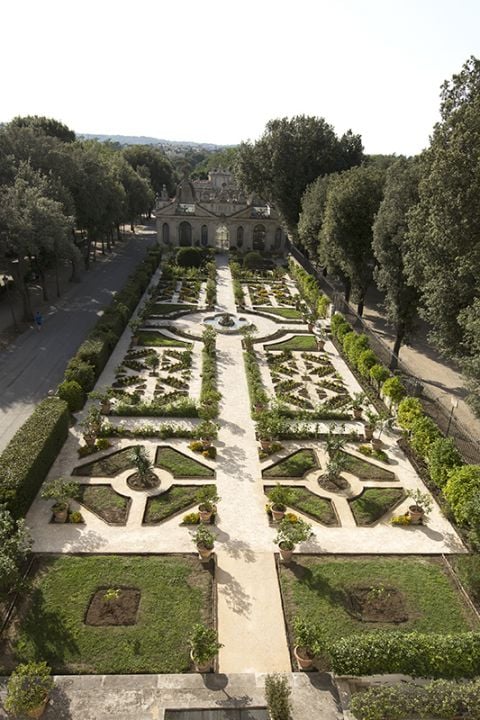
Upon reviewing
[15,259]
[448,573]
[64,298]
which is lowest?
[448,573]

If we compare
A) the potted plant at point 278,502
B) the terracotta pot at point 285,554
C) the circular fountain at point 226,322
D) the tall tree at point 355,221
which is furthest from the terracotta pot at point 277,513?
the tall tree at point 355,221

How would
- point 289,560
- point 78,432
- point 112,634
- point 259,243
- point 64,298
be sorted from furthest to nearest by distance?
point 259,243 → point 64,298 → point 78,432 → point 289,560 → point 112,634

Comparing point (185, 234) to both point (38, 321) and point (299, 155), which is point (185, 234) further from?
point (38, 321)

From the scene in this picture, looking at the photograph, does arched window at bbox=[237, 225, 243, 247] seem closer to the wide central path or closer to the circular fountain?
the circular fountain

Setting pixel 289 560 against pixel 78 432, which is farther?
pixel 78 432

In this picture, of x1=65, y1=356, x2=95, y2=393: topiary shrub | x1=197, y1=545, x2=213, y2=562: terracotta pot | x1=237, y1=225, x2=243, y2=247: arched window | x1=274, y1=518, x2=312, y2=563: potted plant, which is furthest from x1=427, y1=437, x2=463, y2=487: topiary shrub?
x1=237, y1=225, x2=243, y2=247: arched window

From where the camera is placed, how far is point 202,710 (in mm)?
12430

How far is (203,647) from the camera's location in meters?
13.1

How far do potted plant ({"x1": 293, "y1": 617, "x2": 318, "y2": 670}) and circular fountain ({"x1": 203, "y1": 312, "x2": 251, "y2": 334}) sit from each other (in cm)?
2878

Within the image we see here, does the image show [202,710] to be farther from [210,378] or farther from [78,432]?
[210,378]

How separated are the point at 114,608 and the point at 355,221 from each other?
35276mm

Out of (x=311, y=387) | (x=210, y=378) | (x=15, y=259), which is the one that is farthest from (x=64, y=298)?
(x=311, y=387)

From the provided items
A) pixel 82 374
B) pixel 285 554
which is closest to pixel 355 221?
pixel 82 374

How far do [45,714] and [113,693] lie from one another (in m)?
1.75
